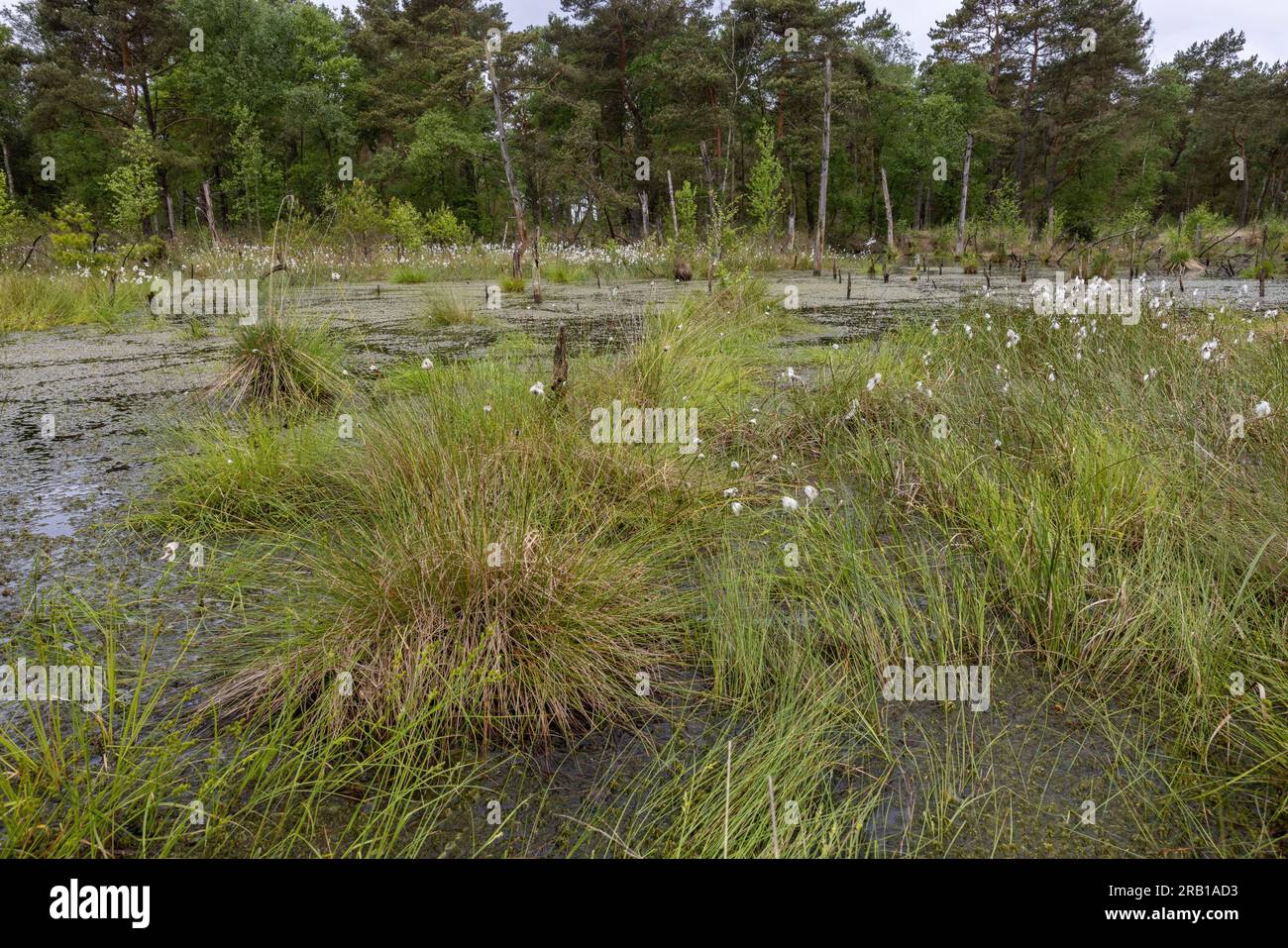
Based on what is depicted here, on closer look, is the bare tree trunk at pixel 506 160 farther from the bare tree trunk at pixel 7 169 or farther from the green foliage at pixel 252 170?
the bare tree trunk at pixel 7 169

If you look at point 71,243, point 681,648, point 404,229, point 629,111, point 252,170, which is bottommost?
point 681,648

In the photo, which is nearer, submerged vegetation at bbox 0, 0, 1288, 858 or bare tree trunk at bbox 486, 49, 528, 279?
submerged vegetation at bbox 0, 0, 1288, 858

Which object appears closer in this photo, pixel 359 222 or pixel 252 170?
pixel 359 222

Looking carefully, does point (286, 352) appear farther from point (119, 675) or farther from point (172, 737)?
point (172, 737)

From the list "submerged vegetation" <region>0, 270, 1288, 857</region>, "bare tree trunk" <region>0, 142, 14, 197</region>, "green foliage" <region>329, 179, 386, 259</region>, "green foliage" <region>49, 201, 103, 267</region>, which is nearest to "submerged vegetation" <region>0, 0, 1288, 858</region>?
"submerged vegetation" <region>0, 270, 1288, 857</region>

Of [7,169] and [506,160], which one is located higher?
[7,169]

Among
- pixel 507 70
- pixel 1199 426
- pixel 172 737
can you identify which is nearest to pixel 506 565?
pixel 172 737

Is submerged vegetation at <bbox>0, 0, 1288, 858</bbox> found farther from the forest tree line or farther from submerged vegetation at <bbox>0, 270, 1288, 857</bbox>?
the forest tree line

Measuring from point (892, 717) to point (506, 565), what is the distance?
0.94 metres

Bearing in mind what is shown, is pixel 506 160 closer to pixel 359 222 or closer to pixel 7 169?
pixel 359 222

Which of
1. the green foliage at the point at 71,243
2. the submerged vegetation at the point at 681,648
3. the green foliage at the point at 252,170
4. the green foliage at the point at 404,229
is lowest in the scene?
the submerged vegetation at the point at 681,648

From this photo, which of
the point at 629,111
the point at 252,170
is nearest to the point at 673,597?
the point at 252,170

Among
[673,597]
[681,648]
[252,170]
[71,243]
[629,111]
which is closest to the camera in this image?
[681,648]

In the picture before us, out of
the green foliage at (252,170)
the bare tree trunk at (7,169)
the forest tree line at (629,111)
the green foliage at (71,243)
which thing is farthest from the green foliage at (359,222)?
the bare tree trunk at (7,169)
